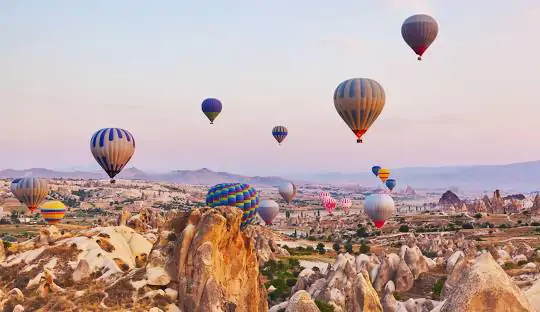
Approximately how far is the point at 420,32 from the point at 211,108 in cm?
3969

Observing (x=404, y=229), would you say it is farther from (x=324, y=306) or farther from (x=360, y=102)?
(x=324, y=306)

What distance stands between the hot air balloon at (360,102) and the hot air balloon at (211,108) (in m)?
37.4

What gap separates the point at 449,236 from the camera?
112 meters

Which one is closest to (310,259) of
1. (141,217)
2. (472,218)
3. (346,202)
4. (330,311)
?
(141,217)

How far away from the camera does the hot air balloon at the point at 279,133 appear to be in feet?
412

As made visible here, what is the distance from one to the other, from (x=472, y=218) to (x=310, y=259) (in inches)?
2950

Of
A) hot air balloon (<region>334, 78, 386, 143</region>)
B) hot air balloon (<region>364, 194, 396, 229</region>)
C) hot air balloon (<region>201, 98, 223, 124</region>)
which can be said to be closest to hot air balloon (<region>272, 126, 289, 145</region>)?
hot air balloon (<region>201, 98, 223, 124</region>)

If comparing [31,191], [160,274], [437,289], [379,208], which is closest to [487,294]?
[160,274]

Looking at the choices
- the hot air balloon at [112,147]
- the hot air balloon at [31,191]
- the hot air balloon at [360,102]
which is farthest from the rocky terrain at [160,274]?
the hot air balloon at [31,191]

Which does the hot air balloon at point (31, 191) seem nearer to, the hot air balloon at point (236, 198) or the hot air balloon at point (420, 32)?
the hot air balloon at point (236, 198)

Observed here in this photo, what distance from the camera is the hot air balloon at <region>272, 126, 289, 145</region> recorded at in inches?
4939

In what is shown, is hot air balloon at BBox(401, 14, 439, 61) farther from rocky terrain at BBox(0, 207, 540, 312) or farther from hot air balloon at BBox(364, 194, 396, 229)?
rocky terrain at BBox(0, 207, 540, 312)

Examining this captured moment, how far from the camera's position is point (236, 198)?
2222 inches

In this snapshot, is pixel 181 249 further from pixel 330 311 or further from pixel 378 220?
pixel 378 220
